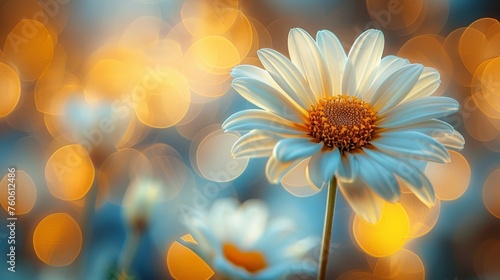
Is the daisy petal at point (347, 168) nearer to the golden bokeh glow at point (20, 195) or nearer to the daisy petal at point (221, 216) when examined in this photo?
the daisy petal at point (221, 216)

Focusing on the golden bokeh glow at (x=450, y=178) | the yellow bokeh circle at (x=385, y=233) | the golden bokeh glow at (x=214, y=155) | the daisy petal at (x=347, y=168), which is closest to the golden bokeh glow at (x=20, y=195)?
the daisy petal at (x=347, y=168)

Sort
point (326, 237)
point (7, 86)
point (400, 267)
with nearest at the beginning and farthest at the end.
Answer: point (326, 237) → point (7, 86) → point (400, 267)

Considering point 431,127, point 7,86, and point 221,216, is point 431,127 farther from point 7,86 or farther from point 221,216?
point 7,86

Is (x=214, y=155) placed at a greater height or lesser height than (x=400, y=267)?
greater

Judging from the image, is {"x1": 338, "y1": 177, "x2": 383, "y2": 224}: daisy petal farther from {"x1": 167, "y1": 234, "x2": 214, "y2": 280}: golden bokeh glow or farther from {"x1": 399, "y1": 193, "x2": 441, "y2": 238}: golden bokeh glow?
{"x1": 399, "y1": 193, "x2": 441, "y2": 238}: golden bokeh glow

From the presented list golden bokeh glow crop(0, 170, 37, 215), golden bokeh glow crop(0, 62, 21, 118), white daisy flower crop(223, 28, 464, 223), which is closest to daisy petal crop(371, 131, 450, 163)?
white daisy flower crop(223, 28, 464, 223)

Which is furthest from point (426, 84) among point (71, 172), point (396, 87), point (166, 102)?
point (166, 102)

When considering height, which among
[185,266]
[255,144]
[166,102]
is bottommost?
[185,266]
